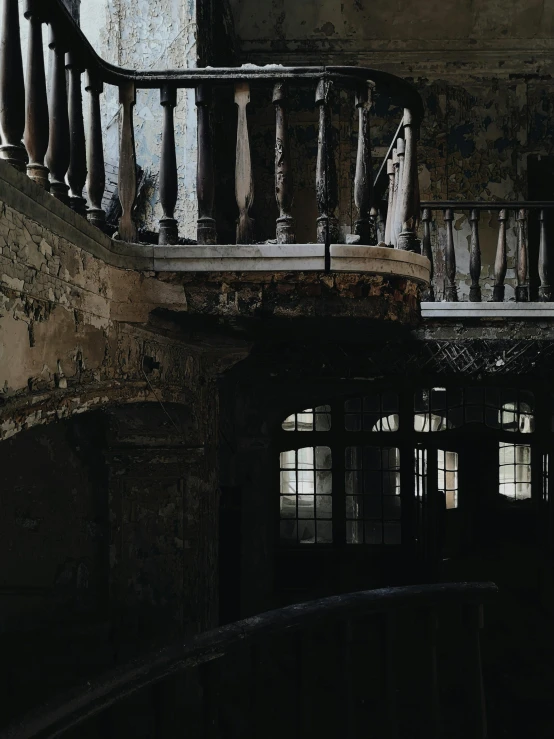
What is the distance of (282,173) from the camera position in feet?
8.84

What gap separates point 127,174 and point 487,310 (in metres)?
3.08

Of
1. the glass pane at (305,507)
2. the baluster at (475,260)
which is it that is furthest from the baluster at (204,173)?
the glass pane at (305,507)

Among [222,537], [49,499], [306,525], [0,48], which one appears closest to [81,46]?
[0,48]

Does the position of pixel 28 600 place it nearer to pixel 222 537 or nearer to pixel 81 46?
pixel 222 537

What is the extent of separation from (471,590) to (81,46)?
8.37ft

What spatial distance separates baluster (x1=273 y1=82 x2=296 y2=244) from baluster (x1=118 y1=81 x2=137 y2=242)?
0.62 metres

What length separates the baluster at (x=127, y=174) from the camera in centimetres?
270

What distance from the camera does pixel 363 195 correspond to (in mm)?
2705

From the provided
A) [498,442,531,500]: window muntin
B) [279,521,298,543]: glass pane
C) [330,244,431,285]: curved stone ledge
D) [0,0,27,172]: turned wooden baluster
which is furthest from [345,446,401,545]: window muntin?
[0,0,27,172]: turned wooden baluster

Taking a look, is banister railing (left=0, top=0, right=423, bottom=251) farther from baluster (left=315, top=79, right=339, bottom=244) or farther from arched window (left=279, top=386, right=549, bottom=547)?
arched window (left=279, top=386, right=549, bottom=547)

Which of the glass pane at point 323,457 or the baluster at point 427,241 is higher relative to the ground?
the baluster at point 427,241

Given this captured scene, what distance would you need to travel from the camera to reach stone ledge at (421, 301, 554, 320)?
4.76 meters

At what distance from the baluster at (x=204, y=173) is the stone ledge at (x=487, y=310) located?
97.3 inches

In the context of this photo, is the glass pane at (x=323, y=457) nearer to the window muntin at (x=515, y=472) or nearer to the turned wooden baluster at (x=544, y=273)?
the window muntin at (x=515, y=472)
